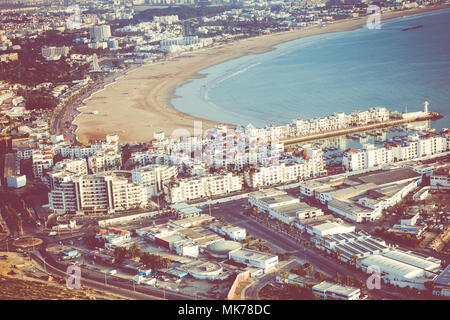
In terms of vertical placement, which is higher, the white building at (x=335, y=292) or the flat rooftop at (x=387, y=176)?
the flat rooftop at (x=387, y=176)

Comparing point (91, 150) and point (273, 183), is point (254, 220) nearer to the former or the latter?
point (273, 183)

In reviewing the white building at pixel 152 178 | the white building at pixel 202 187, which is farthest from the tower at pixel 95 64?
the white building at pixel 202 187

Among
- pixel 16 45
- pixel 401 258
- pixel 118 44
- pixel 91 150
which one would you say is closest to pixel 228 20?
pixel 118 44

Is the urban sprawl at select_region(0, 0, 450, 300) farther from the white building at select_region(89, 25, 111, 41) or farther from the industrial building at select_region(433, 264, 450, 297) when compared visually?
the white building at select_region(89, 25, 111, 41)

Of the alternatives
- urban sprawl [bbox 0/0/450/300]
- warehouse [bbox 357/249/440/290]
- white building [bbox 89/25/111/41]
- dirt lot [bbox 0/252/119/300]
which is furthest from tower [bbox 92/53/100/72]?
warehouse [bbox 357/249/440/290]

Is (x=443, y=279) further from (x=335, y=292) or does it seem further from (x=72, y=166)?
(x=72, y=166)

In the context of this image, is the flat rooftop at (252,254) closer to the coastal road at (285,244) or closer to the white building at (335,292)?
the coastal road at (285,244)

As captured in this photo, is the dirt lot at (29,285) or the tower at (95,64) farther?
the tower at (95,64)
